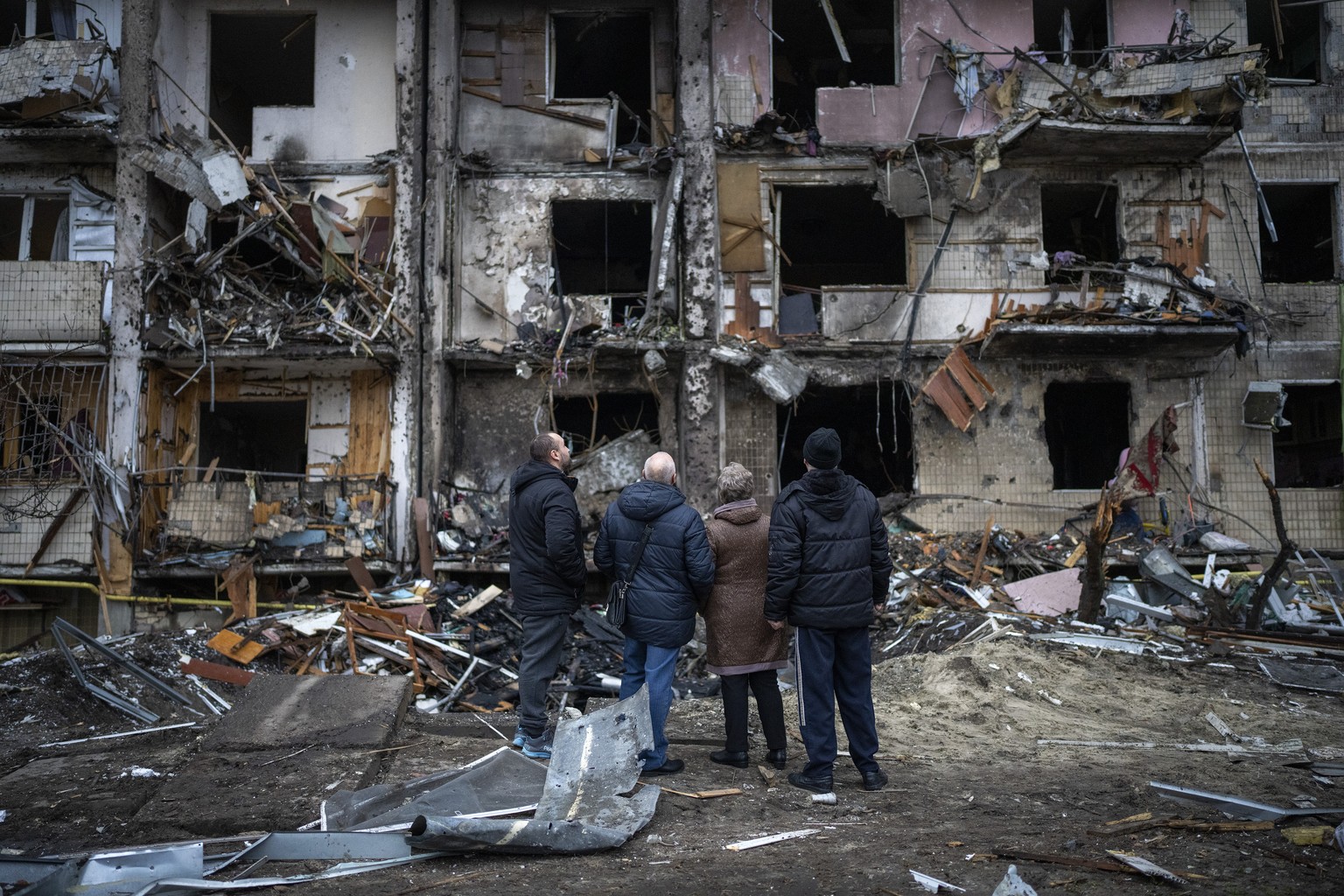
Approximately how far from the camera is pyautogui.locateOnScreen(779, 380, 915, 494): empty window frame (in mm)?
15281

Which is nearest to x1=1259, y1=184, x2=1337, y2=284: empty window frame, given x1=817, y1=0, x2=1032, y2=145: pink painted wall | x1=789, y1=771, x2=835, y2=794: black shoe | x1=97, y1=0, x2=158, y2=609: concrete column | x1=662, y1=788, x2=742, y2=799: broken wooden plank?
x1=817, y1=0, x2=1032, y2=145: pink painted wall

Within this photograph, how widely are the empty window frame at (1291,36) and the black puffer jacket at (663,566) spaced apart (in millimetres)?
14797

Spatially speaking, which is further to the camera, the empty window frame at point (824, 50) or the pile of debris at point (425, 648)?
the empty window frame at point (824, 50)

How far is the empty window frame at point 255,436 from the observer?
50.4ft

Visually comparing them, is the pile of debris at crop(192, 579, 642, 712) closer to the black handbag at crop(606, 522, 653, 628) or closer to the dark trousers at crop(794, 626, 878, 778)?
the black handbag at crop(606, 522, 653, 628)

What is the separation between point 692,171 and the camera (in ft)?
45.5

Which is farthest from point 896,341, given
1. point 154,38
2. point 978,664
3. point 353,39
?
point 154,38

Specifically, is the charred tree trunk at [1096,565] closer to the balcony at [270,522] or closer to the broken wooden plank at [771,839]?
the broken wooden plank at [771,839]

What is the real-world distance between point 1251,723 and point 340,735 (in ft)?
22.5

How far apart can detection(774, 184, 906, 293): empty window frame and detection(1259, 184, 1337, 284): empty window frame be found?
6.11 m

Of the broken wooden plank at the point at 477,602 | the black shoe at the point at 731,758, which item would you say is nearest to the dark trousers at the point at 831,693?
the black shoe at the point at 731,758

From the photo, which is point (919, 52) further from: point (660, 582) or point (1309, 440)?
point (660, 582)

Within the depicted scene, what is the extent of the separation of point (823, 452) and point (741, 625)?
119 cm

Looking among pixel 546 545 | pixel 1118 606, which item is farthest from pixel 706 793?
pixel 1118 606
